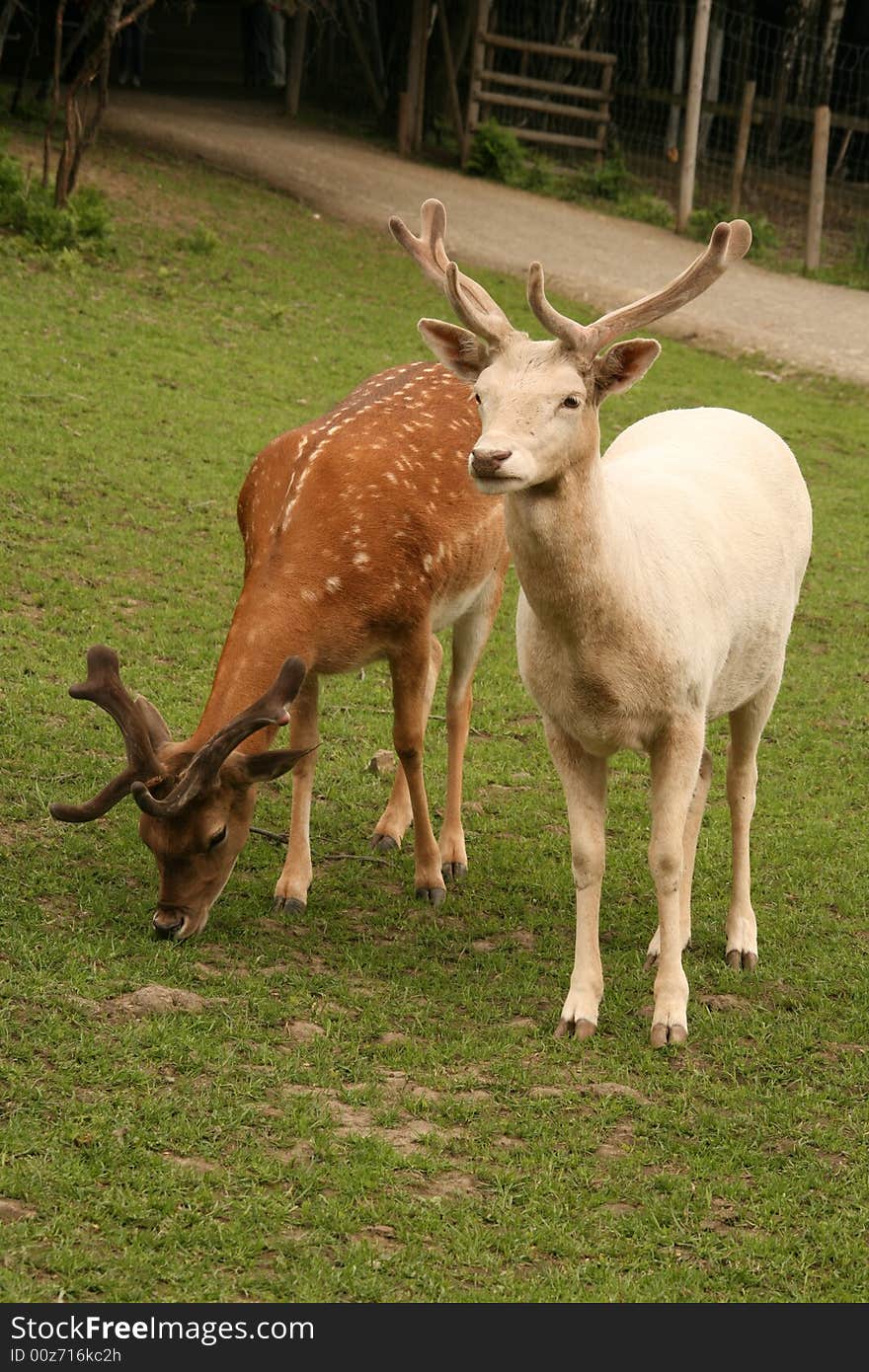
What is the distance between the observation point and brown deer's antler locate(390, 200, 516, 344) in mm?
5020

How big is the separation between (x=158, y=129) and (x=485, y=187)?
4.04 meters

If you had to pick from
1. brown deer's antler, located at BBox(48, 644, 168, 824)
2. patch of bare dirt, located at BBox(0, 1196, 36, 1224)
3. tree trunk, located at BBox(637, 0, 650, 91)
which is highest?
tree trunk, located at BBox(637, 0, 650, 91)

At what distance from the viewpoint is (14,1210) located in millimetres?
4160

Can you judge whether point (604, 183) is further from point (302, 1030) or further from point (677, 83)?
point (302, 1030)

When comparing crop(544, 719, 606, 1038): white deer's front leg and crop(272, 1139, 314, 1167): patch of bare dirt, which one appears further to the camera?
crop(544, 719, 606, 1038): white deer's front leg

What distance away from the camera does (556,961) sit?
6.18 meters

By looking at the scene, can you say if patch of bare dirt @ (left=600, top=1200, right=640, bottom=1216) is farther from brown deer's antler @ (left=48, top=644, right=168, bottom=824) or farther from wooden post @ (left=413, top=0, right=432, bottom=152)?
wooden post @ (left=413, top=0, right=432, bottom=152)

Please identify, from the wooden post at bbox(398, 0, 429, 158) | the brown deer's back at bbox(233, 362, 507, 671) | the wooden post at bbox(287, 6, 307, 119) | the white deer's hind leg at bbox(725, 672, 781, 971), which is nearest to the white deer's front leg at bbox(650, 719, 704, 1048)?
the white deer's hind leg at bbox(725, 672, 781, 971)

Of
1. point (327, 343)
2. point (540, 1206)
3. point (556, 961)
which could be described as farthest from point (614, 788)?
point (327, 343)

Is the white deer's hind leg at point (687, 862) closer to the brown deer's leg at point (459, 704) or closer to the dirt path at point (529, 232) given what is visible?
the brown deer's leg at point (459, 704)

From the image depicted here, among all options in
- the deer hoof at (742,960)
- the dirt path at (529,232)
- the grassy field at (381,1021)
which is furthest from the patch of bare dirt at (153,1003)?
the dirt path at (529,232)

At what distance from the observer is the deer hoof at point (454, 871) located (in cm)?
704

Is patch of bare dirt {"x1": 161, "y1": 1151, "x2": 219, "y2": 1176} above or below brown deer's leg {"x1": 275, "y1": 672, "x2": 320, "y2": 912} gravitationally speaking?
below

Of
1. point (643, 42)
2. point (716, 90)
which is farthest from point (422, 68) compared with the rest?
point (716, 90)
